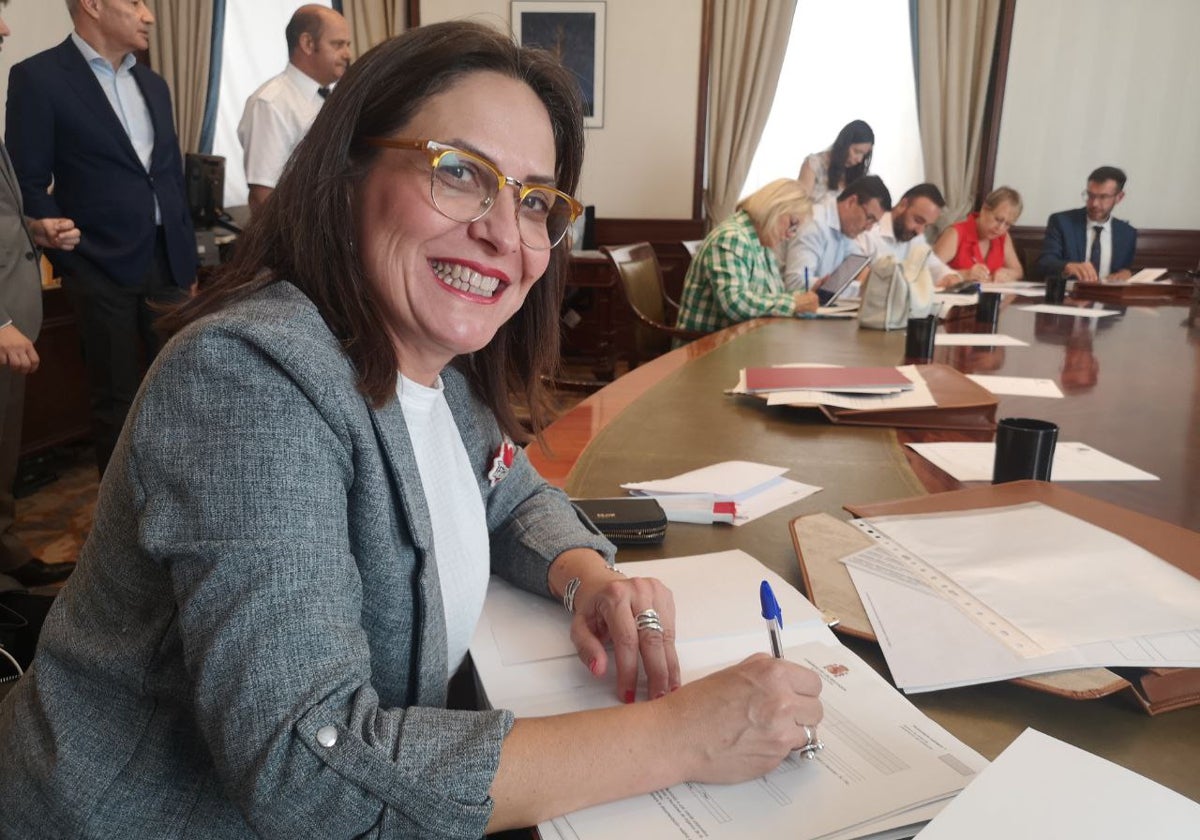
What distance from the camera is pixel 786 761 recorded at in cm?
68

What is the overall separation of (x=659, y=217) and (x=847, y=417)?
15.4 ft

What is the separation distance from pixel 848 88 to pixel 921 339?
423 centimetres

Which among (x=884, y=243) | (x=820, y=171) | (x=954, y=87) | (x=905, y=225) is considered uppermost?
(x=954, y=87)

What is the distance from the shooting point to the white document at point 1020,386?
1.90 metres

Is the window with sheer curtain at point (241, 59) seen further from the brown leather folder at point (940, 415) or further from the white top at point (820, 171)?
the brown leather folder at point (940, 415)

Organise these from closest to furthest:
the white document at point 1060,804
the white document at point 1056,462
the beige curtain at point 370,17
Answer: the white document at point 1060,804, the white document at point 1056,462, the beige curtain at point 370,17

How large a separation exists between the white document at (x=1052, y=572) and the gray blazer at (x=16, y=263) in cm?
237

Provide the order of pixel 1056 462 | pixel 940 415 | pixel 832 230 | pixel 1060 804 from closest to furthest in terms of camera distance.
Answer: pixel 1060 804 → pixel 1056 462 → pixel 940 415 → pixel 832 230

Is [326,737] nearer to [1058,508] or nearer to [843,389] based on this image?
[1058,508]

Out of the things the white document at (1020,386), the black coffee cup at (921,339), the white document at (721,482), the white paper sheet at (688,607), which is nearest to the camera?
the white paper sheet at (688,607)

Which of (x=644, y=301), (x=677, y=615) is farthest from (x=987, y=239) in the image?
(x=677, y=615)

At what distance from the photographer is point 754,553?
3.57ft

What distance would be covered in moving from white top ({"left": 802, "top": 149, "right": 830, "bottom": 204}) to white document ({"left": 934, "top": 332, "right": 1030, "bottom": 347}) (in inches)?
133

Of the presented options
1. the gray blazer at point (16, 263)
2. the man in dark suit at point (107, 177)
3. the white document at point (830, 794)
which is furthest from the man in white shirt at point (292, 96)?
the white document at point (830, 794)
